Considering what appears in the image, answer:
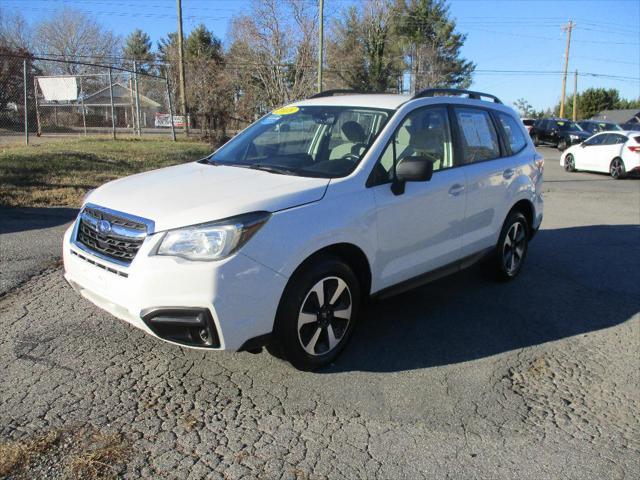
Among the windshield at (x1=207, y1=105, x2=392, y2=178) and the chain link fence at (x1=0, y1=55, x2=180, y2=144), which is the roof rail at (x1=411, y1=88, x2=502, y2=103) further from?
the chain link fence at (x1=0, y1=55, x2=180, y2=144)

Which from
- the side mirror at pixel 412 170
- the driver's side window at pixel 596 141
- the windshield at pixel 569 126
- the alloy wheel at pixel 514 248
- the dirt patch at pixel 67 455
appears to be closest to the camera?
the dirt patch at pixel 67 455

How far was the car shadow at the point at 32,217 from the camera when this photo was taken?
23.9 feet

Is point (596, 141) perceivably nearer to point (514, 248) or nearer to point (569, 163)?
point (569, 163)

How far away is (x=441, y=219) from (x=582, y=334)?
1.57 m

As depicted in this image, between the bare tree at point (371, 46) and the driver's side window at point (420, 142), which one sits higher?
the bare tree at point (371, 46)

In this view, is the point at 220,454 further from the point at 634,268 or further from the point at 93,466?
the point at 634,268

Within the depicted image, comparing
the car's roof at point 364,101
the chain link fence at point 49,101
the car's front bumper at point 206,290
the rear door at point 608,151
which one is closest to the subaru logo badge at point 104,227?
the car's front bumper at point 206,290

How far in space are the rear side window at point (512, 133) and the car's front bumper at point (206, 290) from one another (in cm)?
352

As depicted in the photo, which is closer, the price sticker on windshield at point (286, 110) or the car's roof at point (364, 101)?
the car's roof at point (364, 101)

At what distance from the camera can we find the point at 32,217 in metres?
Result: 7.89

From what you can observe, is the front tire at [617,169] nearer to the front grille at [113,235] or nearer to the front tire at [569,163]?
the front tire at [569,163]

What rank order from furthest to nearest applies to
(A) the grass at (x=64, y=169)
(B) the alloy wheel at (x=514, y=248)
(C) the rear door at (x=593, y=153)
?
(C) the rear door at (x=593, y=153) → (A) the grass at (x=64, y=169) → (B) the alloy wheel at (x=514, y=248)

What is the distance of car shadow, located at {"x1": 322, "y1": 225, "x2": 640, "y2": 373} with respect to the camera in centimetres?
416

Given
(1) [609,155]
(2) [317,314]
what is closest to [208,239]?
(2) [317,314]
